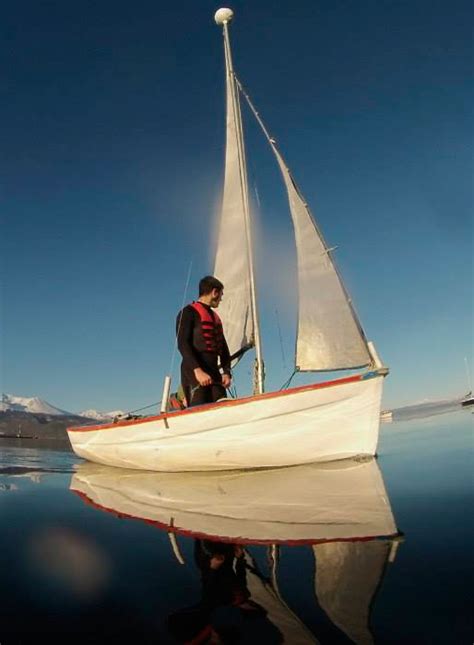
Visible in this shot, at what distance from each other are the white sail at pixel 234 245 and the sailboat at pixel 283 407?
4 centimetres

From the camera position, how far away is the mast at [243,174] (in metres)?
9.96

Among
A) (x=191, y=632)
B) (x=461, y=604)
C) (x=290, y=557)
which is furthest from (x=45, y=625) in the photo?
(x=461, y=604)

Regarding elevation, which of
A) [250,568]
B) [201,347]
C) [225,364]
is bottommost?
[250,568]

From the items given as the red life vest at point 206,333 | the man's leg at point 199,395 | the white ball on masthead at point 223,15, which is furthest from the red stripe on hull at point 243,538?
the white ball on masthead at point 223,15

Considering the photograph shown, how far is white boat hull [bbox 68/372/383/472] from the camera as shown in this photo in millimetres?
6578

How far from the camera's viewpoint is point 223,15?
14.1 m

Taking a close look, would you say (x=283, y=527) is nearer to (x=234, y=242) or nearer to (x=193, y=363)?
(x=193, y=363)

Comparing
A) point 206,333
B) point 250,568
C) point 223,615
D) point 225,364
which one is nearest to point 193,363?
point 206,333

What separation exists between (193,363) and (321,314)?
3296 millimetres

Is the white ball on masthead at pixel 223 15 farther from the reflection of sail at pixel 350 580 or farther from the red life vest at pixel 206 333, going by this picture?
the reflection of sail at pixel 350 580

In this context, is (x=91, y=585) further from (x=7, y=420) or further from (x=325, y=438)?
(x=7, y=420)

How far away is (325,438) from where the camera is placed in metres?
6.73

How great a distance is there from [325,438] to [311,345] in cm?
258

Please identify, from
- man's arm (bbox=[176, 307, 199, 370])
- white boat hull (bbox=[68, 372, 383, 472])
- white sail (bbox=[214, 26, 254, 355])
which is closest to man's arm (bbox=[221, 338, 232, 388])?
man's arm (bbox=[176, 307, 199, 370])
